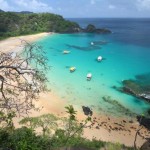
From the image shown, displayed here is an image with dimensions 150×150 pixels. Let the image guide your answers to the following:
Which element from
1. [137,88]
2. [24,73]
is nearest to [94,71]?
[137,88]

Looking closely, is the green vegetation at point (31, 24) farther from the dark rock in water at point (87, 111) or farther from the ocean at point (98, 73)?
the dark rock in water at point (87, 111)

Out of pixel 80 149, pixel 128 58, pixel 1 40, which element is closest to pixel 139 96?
pixel 80 149

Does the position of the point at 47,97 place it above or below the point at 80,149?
below

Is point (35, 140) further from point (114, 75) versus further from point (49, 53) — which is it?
point (49, 53)

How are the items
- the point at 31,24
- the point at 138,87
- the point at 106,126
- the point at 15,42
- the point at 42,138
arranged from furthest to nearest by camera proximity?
1. the point at 31,24
2. the point at 15,42
3. the point at 138,87
4. the point at 106,126
5. the point at 42,138

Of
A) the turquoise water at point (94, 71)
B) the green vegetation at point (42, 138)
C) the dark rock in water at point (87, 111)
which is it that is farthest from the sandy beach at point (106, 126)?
the green vegetation at point (42, 138)

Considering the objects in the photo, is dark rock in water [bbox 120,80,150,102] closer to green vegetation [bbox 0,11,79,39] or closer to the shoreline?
the shoreline

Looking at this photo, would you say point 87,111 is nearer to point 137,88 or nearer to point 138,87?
point 137,88

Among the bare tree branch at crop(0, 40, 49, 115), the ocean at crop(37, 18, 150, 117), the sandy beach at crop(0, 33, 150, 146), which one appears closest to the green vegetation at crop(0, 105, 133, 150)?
the sandy beach at crop(0, 33, 150, 146)
